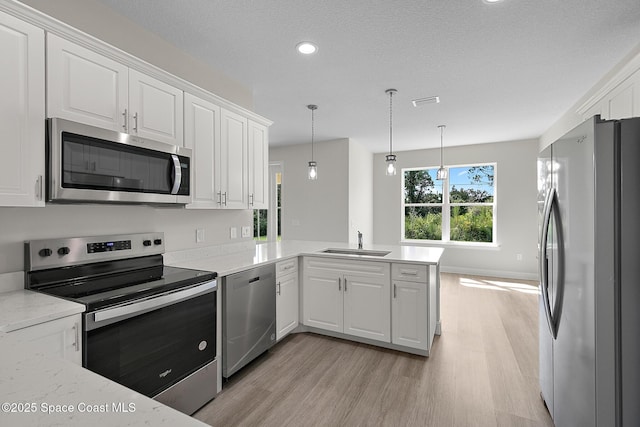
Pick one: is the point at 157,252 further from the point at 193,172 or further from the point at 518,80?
the point at 518,80

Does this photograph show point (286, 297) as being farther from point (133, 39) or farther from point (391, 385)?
point (133, 39)

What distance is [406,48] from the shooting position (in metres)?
2.56

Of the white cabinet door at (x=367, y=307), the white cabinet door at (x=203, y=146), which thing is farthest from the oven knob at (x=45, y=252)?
the white cabinet door at (x=367, y=307)

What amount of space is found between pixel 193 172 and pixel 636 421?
2850 mm

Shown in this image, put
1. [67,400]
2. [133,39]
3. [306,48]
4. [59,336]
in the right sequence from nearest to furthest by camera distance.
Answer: [67,400]
[59,336]
[133,39]
[306,48]

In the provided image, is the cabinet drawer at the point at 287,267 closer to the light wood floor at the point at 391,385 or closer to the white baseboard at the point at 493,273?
the light wood floor at the point at 391,385

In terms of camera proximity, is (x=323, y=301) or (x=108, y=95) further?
(x=323, y=301)

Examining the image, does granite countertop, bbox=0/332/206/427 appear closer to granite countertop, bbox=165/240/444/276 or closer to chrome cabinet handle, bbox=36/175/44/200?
chrome cabinet handle, bbox=36/175/44/200

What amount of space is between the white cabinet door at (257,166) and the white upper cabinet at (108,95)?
82 centimetres

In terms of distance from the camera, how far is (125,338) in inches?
61.1

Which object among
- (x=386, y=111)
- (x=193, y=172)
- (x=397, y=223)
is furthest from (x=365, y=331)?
(x=397, y=223)

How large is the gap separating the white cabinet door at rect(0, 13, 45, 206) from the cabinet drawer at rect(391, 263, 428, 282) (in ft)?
8.11

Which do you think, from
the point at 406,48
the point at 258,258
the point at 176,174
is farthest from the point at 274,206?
the point at 406,48

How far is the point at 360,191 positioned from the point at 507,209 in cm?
283
